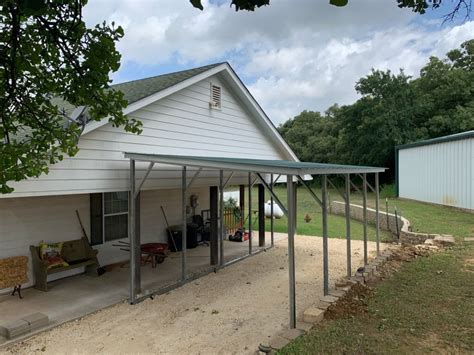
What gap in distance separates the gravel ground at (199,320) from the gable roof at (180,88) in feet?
9.81

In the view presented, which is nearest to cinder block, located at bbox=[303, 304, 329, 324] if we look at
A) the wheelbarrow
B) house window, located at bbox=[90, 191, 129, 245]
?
the wheelbarrow

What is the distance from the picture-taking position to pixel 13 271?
646cm

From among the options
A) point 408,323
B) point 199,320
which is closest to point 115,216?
point 199,320

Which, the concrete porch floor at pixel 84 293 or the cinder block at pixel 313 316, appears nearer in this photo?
the cinder block at pixel 313 316

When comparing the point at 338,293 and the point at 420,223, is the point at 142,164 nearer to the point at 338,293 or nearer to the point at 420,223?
the point at 338,293

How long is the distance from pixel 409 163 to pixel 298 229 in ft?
34.6

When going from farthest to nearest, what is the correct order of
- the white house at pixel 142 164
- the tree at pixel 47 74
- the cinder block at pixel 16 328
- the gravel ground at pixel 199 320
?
the white house at pixel 142 164
the cinder block at pixel 16 328
the gravel ground at pixel 199 320
the tree at pixel 47 74

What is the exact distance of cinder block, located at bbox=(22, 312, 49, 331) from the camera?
524 centimetres

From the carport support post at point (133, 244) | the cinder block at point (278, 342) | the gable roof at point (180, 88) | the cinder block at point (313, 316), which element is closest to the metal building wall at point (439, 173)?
the gable roof at point (180, 88)

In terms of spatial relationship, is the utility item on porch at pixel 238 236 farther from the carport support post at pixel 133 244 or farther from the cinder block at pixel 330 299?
the cinder block at pixel 330 299

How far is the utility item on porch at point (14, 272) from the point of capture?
6.33 m

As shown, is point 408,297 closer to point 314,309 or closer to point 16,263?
point 314,309

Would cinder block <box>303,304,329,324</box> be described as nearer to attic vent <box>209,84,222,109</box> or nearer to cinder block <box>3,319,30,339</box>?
cinder block <box>3,319,30,339</box>

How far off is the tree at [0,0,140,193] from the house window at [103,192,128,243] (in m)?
4.19
